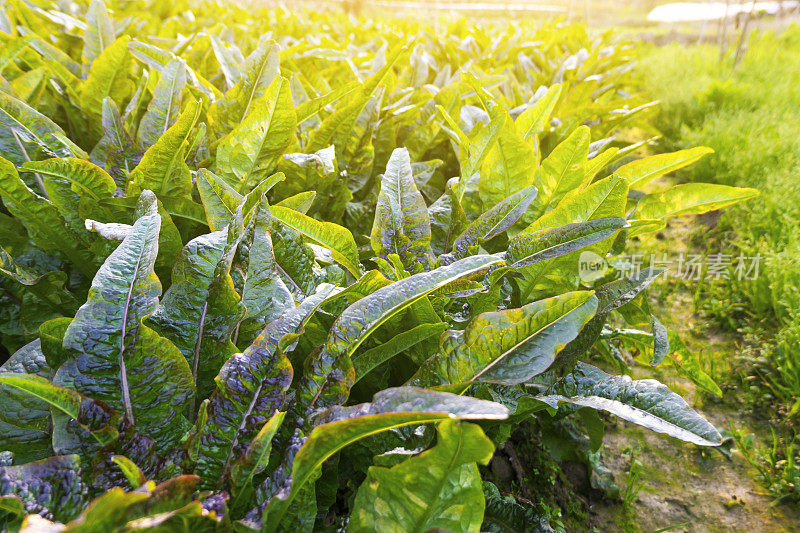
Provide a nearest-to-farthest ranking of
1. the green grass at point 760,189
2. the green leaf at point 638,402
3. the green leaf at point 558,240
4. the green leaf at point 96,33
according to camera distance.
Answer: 1. the green leaf at point 638,402
2. the green leaf at point 558,240
3. the green leaf at point 96,33
4. the green grass at point 760,189

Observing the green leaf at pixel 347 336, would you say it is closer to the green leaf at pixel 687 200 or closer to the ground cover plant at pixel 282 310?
the ground cover plant at pixel 282 310

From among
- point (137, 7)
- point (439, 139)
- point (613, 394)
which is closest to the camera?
point (613, 394)

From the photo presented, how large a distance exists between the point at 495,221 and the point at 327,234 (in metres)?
0.41

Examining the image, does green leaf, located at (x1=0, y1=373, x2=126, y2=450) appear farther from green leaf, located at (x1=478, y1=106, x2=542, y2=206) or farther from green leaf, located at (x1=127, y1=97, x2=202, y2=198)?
green leaf, located at (x1=478, y1=106, x2=542, y2=206)

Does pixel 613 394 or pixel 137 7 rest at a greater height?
pixel 137 7

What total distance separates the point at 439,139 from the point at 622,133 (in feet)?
15.6

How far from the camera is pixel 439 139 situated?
2.15m

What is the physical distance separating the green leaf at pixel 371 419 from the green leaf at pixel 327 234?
0.52 m

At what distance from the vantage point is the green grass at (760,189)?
254 cm

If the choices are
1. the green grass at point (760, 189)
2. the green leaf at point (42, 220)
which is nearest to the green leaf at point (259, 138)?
the green leaf at point (42, 220)

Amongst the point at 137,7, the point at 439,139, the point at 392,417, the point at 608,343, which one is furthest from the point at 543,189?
the point at 137,7

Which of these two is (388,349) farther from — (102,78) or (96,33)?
(96,33)

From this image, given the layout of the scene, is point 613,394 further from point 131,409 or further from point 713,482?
point 713,482

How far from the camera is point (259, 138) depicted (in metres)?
1.38
